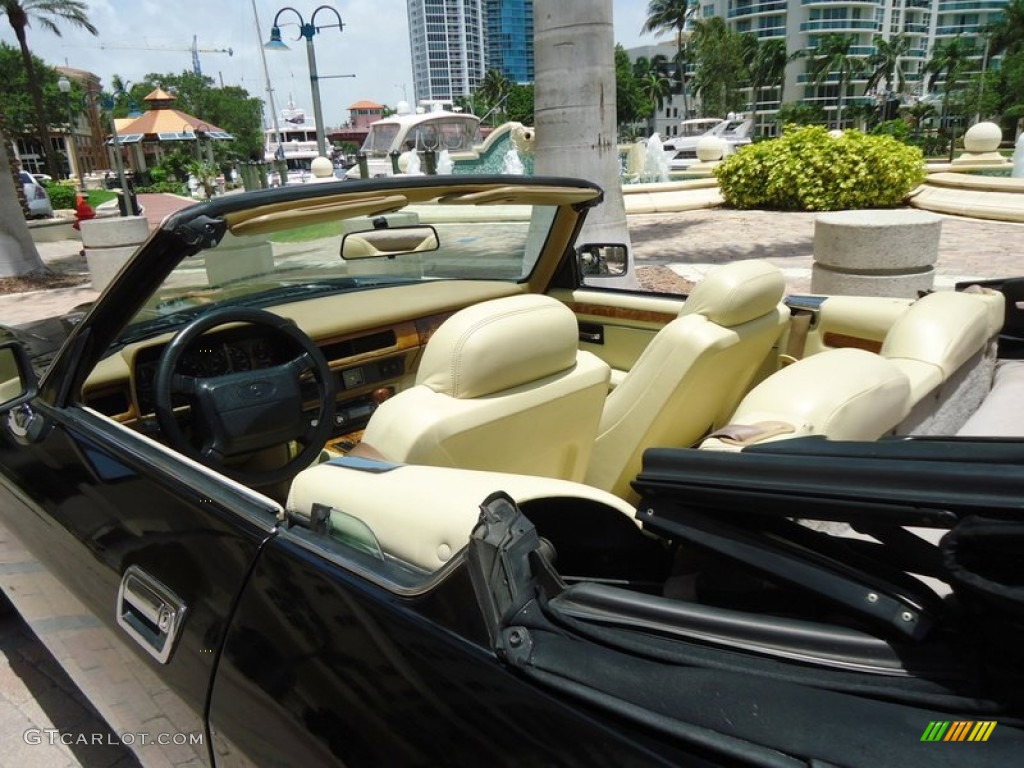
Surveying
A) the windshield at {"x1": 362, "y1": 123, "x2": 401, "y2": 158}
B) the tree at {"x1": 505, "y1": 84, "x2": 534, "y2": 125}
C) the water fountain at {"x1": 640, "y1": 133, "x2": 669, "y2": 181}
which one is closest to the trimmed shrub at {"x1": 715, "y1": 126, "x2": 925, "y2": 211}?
the water fountain at {"x1": 640, "y1": 133, "x2": 669, "y2": 181}

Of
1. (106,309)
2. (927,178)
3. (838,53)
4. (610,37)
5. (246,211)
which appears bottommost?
(927,178)

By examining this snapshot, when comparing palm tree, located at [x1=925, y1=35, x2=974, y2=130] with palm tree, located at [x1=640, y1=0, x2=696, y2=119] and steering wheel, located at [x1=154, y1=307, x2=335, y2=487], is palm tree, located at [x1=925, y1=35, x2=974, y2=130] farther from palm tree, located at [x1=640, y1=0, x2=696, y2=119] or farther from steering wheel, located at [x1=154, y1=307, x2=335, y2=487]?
steering wheel, located at [x1=154, y1=307, x2=335, y2=487]

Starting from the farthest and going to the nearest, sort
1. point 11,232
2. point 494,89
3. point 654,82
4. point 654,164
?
point 654,82, point 494,89, point 654,164, point 11,232

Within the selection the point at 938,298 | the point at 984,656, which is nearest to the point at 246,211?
the point at 984,656

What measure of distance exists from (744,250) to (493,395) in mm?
9704

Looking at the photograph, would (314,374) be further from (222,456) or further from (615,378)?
(615,378)

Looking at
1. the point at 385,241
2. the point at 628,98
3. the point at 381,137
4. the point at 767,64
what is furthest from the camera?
the point at 767,64

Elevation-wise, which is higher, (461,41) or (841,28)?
(461,41)

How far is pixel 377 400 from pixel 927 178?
1702 cm

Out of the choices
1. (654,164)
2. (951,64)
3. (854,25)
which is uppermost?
(854,25)

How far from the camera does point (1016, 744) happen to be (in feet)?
2.60

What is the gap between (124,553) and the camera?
1.66 metres

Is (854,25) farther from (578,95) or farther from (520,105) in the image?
(578,95)

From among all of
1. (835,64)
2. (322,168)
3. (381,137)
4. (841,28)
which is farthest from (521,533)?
(841,28)
